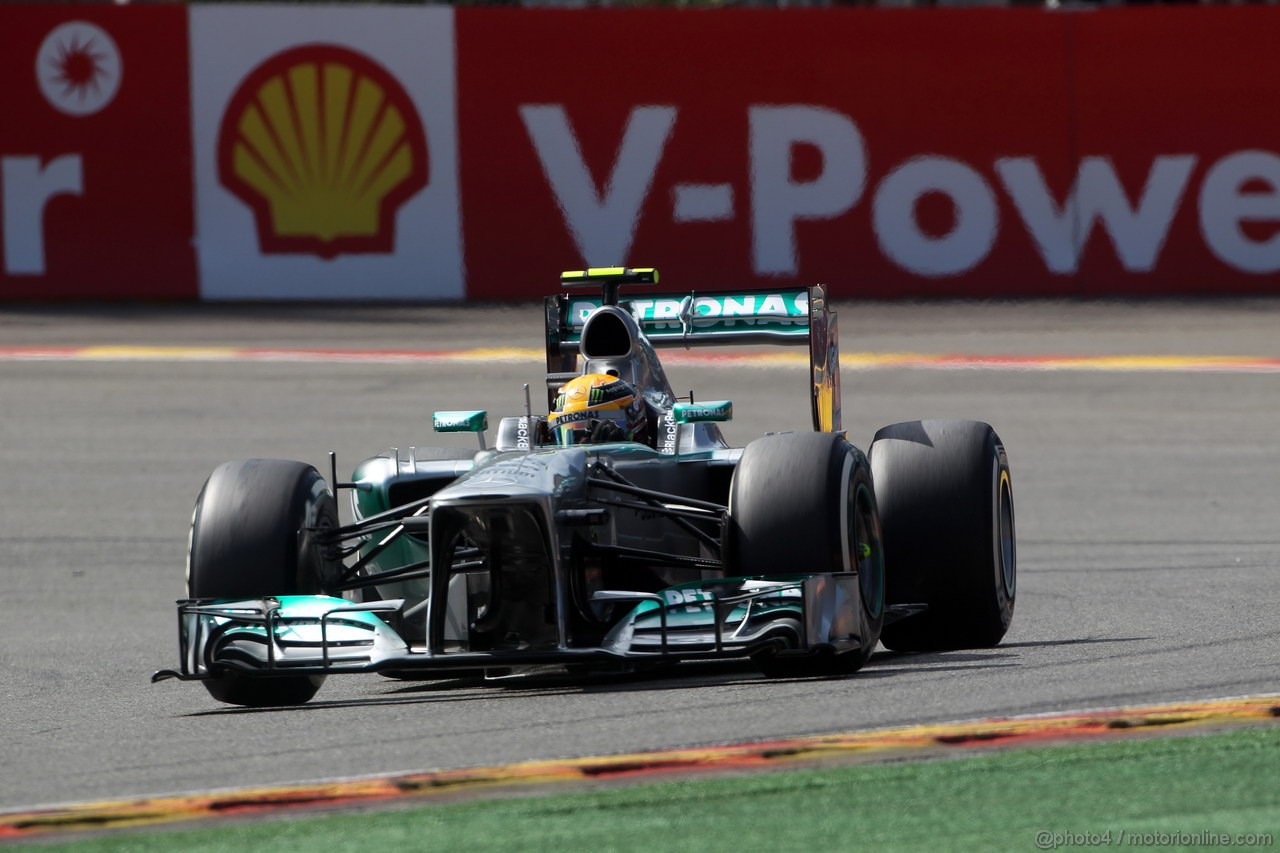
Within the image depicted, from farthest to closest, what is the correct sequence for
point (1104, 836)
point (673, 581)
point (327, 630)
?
point (673, 581) < point (327, 630) < point (1104, 836)

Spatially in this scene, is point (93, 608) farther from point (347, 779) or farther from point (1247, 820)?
point (1247, 820)

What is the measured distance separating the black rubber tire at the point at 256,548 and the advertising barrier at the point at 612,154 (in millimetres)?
11452

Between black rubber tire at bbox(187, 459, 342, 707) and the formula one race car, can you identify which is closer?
the formula one race car

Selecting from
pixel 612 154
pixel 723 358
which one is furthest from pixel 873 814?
pixel 612 154

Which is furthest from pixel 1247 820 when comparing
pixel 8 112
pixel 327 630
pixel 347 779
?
pixel 8 112

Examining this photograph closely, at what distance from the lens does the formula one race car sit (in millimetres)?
7320

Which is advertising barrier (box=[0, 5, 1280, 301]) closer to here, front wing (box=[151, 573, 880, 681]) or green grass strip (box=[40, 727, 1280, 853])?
front wing (box=[151, 573, 880, 681])

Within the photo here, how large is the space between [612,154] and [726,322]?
10.0 metres

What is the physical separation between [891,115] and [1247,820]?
604 inches

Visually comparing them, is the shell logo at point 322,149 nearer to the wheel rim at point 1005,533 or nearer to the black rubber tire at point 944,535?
the wheel rim at point 1005,533

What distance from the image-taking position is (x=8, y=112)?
19422 millimetres

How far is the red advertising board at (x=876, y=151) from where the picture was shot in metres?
19.6

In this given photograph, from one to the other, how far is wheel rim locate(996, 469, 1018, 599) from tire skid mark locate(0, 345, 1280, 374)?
343 inches
